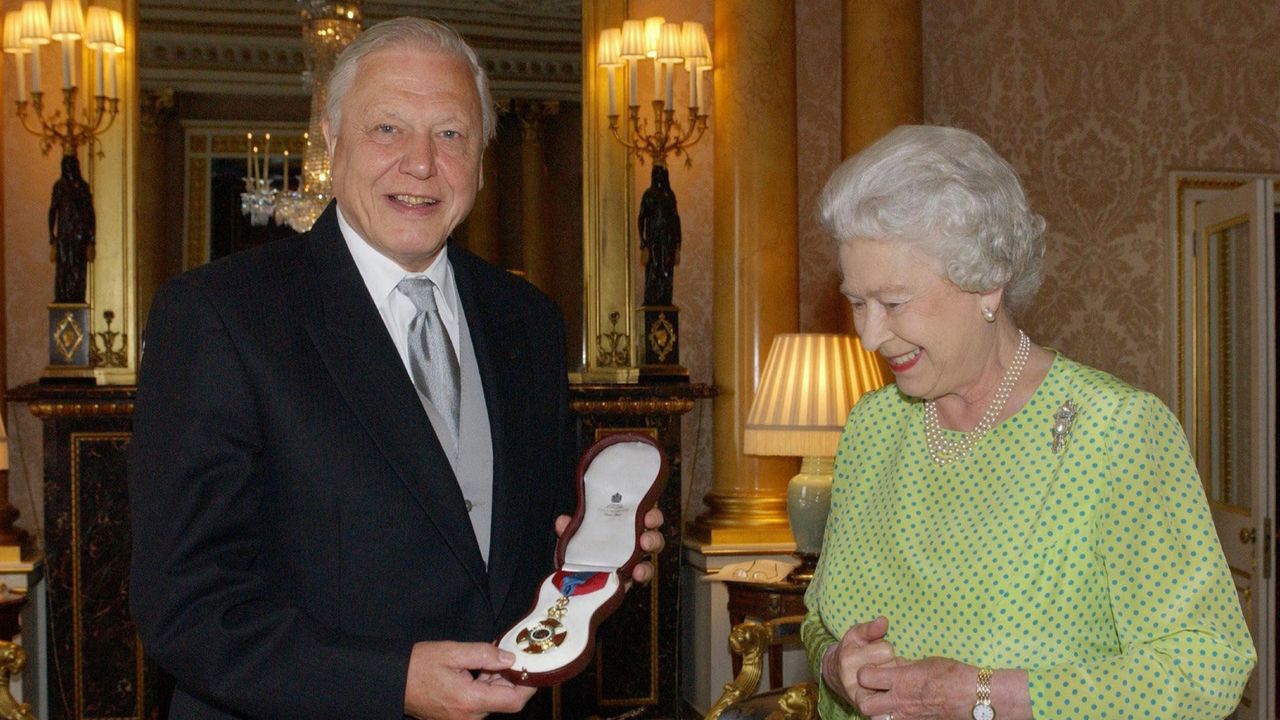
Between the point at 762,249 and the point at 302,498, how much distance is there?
153 inches

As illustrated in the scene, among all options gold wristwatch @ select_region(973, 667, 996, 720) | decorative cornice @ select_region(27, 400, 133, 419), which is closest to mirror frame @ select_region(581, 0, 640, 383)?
decorative cornice @ select_region(27, 400, 133, 419)

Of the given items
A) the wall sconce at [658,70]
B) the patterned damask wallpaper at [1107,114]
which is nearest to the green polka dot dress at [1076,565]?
the wall sconce at [658,70]

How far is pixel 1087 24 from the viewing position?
601 cm

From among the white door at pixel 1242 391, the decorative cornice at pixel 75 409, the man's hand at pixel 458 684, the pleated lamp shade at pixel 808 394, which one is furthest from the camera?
the white door at pixel 1242 391

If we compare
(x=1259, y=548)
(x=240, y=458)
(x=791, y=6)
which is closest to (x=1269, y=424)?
(x=1259, y=548)

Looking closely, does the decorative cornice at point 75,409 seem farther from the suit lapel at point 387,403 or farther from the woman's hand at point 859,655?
the woman's hand at point 859,655

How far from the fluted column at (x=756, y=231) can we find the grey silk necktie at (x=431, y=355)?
3557 millimetres

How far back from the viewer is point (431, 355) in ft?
6.43

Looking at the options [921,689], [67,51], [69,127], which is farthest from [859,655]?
[67,51]

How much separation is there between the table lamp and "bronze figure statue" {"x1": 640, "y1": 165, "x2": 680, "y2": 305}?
3.10ft

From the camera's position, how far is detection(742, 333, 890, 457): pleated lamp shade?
4531mm

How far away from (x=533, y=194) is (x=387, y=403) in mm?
3747

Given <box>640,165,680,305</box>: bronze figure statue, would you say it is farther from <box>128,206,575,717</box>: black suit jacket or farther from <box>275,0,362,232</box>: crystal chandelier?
<box>128,206,575,717</box>: black suit jacket

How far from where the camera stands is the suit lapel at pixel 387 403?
1.79 m
